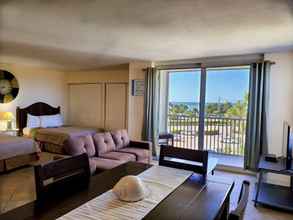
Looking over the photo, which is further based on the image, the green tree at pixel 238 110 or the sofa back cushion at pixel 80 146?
the green tree at pixel 238 110

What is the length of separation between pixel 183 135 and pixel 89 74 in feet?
10.8

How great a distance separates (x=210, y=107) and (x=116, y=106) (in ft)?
8.40

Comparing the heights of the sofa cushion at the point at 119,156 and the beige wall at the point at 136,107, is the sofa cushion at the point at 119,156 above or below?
below

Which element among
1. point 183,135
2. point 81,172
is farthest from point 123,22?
point 183,135

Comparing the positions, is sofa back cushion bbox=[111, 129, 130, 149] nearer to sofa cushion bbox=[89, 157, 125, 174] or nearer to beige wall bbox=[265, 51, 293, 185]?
sofa cushion bbox=[89, 157, 125, 174]

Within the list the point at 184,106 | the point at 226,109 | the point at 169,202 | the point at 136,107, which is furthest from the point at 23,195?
the point at 226,109

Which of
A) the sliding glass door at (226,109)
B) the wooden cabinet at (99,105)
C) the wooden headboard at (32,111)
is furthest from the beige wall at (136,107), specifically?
the wooden headboard at (32,111)

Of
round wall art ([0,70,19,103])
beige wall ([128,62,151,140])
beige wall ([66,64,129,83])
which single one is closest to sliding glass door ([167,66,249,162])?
beige wall ([128,62,151,140])

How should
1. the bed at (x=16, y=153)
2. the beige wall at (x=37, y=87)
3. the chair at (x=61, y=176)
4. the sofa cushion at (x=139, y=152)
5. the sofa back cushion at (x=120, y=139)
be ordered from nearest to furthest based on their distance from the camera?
the chair at (x=61, y=176) → the bed at (x=16, y=153) → the sofa cushion at (x=139, y=152) → the sofa back cushion at (x=120, y=139) → the beige wall at (x=37, y=87)

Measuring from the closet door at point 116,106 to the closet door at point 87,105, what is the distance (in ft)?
0.70

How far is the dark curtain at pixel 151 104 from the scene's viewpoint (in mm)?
4895

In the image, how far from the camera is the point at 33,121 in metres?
5.84

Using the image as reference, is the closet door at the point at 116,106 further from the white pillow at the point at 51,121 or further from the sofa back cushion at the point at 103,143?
the sofa back cushion at the point at 103,143

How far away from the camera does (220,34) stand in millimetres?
2867
